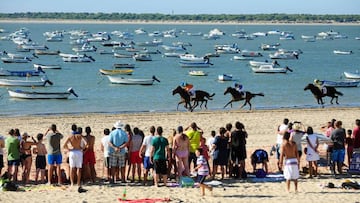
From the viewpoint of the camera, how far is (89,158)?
56.2ft

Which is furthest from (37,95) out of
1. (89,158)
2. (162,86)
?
(89,158)

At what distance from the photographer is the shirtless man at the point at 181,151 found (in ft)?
54.7

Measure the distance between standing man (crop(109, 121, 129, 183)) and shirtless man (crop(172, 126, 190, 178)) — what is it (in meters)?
1.12

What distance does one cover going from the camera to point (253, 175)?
18156 millimetres

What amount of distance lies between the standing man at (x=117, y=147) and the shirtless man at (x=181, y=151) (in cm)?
112

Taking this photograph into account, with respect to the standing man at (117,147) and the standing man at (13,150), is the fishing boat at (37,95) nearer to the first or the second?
the standing man at (13,150)

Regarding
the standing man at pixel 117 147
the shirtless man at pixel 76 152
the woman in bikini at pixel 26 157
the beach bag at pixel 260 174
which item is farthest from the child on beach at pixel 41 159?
the beach bag at pixel 260 174

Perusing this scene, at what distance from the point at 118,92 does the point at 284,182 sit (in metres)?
33.5

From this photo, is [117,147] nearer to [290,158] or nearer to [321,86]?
[290,158]

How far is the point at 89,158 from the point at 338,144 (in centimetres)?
591

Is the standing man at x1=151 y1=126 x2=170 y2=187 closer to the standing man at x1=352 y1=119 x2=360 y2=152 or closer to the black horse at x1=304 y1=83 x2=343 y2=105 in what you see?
the standing man at x1=352 y1=119 x2=360 y2=152

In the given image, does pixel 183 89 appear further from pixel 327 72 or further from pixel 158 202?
pixel 327 72

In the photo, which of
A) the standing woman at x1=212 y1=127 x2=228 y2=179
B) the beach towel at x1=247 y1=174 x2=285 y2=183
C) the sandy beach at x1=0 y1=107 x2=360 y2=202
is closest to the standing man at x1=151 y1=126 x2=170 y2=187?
the sandy beach at x1=0 y1=107 x2=360 y2=202

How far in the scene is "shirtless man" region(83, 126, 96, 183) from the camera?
1702 centimetres
